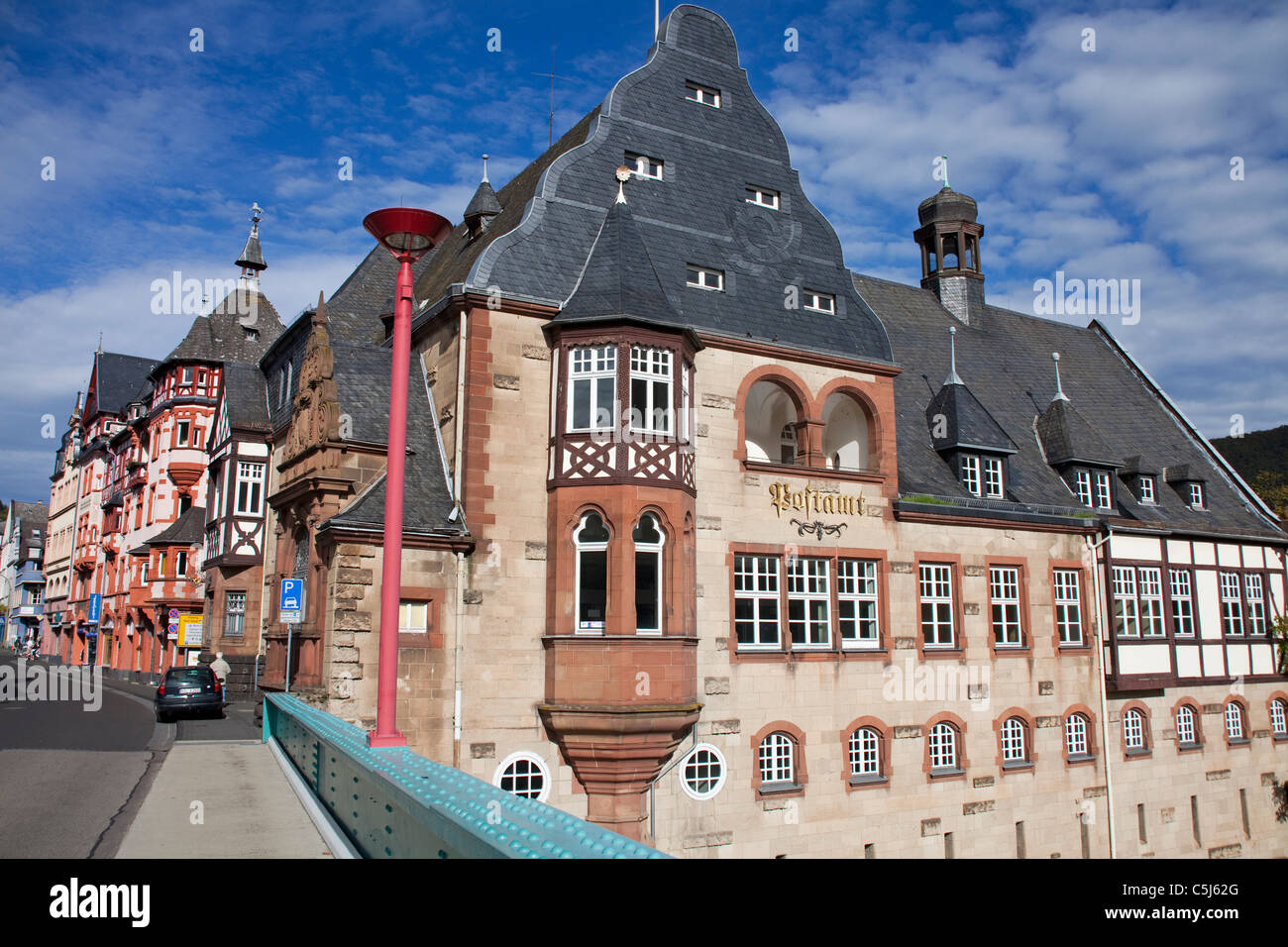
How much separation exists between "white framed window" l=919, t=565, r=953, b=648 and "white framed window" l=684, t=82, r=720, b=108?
39.7ft

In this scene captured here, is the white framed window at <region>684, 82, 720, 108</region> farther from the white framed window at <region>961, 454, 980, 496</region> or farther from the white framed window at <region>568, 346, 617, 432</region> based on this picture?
the white framed window at <region>961, 454, 980, 496</region>

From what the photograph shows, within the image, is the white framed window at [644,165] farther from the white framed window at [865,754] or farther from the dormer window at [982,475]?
the white framed window at [865,754]

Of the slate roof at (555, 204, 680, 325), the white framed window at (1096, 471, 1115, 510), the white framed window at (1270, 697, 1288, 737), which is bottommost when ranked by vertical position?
the white framed window at (1270, 697, 1288, 737)

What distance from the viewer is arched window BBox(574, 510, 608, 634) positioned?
17750 mm

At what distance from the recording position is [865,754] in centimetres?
2081

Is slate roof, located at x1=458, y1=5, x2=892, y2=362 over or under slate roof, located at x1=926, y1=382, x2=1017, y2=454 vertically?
over

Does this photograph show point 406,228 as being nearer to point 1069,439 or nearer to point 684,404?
point 684,404

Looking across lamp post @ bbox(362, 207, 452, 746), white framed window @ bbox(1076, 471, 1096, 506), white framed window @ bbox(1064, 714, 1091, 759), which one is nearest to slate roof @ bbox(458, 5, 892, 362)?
lamp post @ bbox(362, 207, 452, 746)

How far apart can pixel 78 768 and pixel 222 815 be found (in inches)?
291

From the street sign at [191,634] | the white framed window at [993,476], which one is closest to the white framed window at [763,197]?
the white framed window at [993,476]

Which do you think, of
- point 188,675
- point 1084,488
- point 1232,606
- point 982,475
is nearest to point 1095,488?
point 1084,488

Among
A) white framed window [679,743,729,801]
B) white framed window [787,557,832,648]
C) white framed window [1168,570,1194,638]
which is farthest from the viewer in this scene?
white framed window [1168,570,1194,638]
